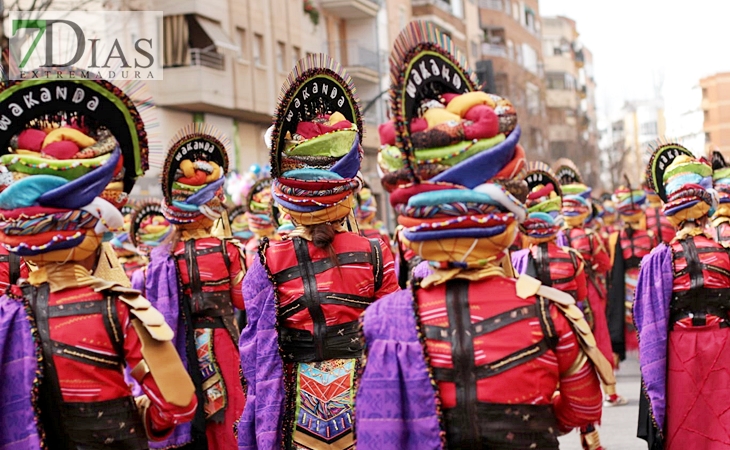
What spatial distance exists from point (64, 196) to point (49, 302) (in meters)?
0.47

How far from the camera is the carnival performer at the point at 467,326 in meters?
4.20

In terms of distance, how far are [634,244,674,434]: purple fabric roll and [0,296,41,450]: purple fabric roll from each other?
4391 mm

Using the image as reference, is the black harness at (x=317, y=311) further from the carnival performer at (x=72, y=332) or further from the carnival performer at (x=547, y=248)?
the carnival performer at (x=547, y=248)

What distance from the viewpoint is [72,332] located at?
4.63 metres

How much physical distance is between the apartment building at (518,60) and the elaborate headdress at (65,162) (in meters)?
49.5

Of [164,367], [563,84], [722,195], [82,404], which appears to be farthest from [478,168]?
[563,84]

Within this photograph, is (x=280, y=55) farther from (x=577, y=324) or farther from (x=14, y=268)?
(x=577, y=324)

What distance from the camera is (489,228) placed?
422 centimetres

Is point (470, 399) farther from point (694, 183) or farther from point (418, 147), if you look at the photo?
point (694, 183)

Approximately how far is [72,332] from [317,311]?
177 cm

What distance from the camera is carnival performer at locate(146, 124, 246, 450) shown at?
8242 mm

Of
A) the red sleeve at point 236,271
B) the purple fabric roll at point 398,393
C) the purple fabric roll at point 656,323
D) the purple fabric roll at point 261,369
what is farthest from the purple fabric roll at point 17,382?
the purple fabric roll at point 656,323

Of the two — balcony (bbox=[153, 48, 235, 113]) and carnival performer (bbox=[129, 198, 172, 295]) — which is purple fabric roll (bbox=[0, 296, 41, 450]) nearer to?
carnival performer (bbox=[129, 198, 172, 295])

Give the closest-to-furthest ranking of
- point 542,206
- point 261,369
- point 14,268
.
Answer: point 261,369, point 14,268, point 542,206
